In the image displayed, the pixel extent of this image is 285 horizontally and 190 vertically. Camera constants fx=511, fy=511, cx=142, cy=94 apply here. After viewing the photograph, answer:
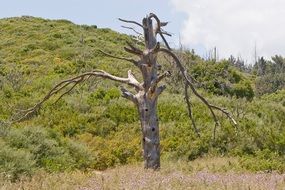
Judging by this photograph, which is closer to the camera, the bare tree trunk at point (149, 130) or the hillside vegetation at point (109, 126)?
the bare tree trunk at point (149, 130)

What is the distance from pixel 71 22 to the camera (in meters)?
62.4

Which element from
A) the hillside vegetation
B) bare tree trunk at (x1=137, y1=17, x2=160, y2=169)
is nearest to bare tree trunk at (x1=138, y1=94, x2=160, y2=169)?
bare tree trunk at (x1=137, y1=17, x2=160, y2=169)

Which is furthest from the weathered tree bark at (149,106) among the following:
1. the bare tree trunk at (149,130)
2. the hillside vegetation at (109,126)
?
the hillside vegetation at (109,126)

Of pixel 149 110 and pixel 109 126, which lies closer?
pixel 149 110

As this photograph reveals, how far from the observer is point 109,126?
2145cm

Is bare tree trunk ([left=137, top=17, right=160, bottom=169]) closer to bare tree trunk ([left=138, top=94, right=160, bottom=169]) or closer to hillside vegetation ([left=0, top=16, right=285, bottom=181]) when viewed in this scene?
bare tree trunk ([left=138, top=94, right=160, bottom=169])

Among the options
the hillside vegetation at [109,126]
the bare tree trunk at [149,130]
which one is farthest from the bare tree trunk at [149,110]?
the hillside vegetation at [109,126]

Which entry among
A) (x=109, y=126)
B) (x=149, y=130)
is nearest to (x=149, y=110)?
(x=149, y=130)

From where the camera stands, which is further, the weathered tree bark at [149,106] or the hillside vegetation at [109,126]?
the hillside vegetation at [109,126]

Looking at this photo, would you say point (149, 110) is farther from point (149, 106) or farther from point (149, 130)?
point (149, 130)

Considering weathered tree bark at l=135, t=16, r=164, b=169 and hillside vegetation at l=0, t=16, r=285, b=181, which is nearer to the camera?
weathered tree bark at l=135, t=16, r=164, b=169

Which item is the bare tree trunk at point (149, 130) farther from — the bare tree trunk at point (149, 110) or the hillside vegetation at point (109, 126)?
the hillside vegetation at point (109, 126)

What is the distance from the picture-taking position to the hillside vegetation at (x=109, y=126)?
45.4 feet

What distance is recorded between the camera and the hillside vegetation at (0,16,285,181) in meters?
13.8
